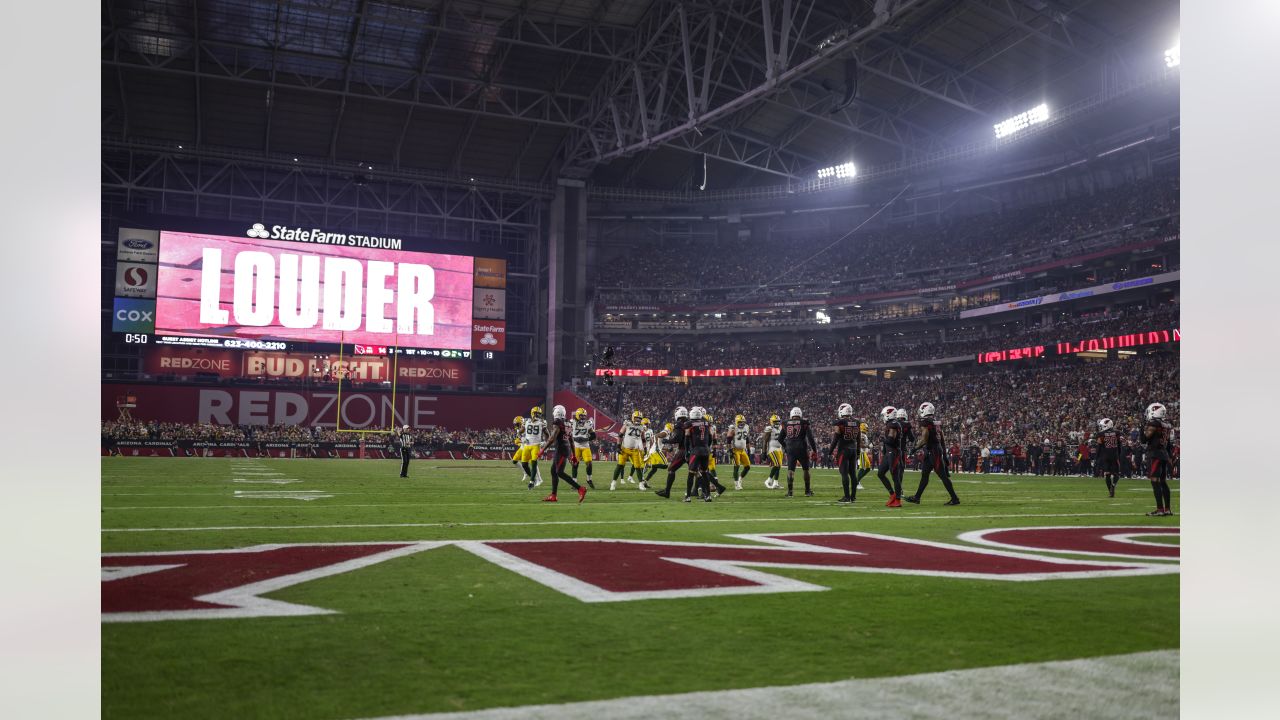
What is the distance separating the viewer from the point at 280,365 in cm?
4778

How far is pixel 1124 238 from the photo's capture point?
136 ft

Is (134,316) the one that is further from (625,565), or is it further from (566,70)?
(625,565)

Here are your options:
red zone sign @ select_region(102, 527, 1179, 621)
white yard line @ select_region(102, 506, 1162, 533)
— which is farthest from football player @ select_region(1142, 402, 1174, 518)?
red zone sign @ select_region(102, 527, 1179, 621)

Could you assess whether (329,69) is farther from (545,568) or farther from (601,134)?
(545,568)

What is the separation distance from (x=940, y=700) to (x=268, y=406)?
47.8 m

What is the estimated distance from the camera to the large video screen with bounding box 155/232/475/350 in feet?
135

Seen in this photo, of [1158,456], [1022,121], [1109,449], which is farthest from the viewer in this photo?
[1022,121]

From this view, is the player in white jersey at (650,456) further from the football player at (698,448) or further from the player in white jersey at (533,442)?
the football player at (698,448)

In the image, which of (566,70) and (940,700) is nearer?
(940,700)

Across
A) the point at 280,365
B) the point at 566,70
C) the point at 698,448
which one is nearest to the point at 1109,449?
the point at 698,448

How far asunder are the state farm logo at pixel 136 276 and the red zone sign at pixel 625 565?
1509 inches

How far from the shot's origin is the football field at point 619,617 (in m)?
3.59
